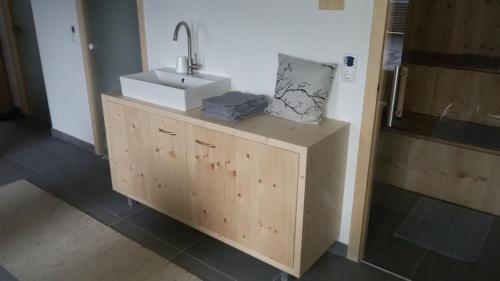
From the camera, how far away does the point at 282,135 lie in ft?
6.37

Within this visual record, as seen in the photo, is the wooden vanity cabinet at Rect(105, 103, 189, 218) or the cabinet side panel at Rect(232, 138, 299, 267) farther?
the wooden vanity cabinet at Rect(105, 103, 189, 218)

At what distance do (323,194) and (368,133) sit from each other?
0.37 m

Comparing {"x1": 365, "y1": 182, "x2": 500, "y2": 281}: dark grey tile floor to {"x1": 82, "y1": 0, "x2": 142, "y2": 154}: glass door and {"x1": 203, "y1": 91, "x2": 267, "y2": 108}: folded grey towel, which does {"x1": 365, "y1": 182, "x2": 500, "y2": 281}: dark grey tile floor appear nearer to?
{"x1": 203, "y1": 91, "x2": 267, "y2": 108}: folded grey towel

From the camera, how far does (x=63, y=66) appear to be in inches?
141

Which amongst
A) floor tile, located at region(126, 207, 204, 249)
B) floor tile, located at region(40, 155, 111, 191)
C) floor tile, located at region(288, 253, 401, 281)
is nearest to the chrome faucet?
floor tile, located at region(126, 207, 204, 249)

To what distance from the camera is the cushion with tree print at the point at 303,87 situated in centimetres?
206

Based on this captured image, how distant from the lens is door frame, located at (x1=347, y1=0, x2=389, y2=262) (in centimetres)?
188

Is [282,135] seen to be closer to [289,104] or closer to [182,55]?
[289,104]

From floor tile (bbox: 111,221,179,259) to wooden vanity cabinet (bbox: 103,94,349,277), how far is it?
175 mm

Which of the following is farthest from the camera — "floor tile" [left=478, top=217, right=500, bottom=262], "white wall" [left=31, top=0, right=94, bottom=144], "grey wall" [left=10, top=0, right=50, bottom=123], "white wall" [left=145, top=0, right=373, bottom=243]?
"grey wall" [left=10, top=0, right=50, bottom=123]

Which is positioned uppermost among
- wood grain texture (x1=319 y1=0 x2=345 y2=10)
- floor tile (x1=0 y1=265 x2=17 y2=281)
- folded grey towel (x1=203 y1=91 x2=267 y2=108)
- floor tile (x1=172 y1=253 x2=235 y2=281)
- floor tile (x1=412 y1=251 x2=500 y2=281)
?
wood grain texture (x1=319 y1=0 x2=345 y2=10)

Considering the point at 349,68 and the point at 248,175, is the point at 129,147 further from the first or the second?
the point at 349,68

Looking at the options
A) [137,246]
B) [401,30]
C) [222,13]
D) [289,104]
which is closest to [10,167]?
[137,246]

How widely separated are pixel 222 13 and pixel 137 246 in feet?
4.66
